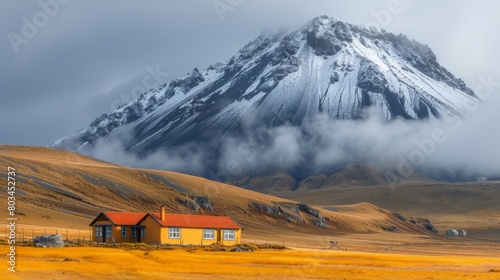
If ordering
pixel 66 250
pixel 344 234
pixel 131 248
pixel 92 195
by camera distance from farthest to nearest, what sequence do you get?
pixel 344 234, pixel 92 195, pixel 131 248, pixel 66 250

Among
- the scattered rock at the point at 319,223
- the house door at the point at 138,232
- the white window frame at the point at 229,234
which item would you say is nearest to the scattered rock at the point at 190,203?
the scattered rock at the point at 319,223

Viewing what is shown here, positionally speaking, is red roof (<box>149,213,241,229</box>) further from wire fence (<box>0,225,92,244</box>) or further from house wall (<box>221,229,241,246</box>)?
wire fence (<box>0,225,92,244</box>)

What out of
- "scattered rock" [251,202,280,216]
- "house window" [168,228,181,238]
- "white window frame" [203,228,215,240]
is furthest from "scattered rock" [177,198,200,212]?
"house window" [168,228,181,238]

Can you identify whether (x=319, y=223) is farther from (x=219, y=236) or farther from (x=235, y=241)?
(x=219, y=236)

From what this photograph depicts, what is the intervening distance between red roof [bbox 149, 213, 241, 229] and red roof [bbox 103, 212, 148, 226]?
85.4 inches

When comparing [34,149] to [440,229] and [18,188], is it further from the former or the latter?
[440,229]

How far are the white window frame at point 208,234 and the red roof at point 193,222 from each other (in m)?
0.51

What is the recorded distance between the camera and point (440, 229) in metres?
181

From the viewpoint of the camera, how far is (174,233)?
79000 millimetres

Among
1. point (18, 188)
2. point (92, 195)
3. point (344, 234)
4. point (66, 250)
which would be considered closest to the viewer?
point (66, 250)

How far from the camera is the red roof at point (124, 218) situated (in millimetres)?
79750

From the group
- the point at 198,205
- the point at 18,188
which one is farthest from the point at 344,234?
the point at 18,188

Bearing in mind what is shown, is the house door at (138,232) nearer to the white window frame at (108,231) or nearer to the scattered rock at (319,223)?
the white window frame at (108,231)

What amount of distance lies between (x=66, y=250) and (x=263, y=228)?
78.7m
